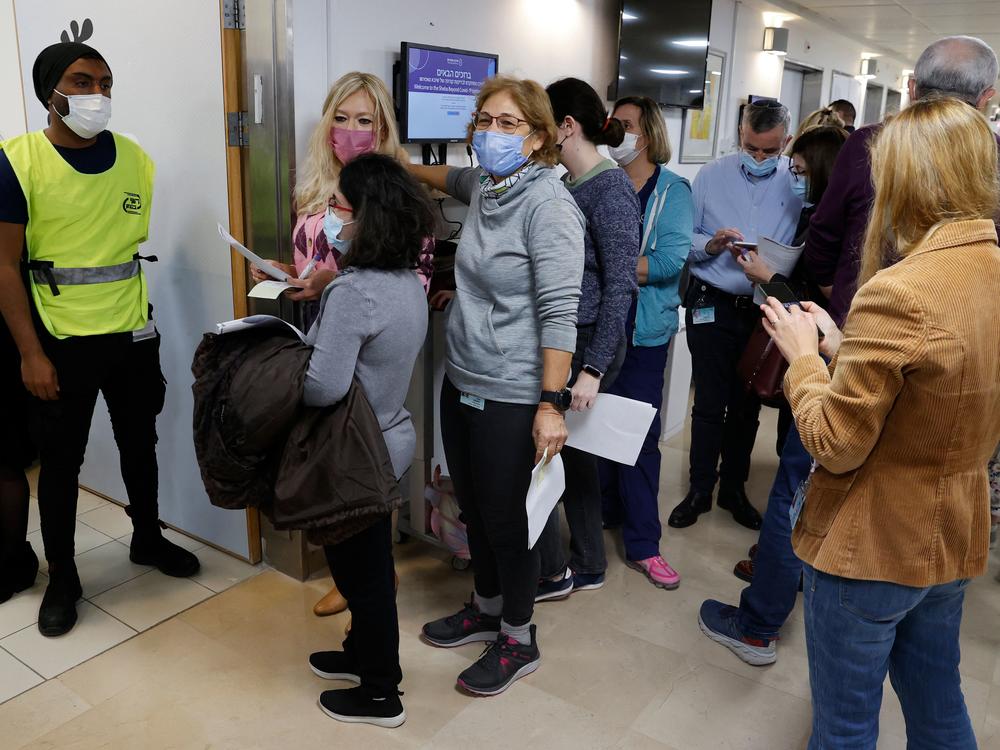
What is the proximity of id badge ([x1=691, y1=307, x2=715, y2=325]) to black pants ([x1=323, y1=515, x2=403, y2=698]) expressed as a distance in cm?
153

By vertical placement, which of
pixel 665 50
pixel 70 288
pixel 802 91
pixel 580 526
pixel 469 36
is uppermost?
pixel 802 91

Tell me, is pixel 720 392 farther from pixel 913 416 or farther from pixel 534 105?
pixel 913 416

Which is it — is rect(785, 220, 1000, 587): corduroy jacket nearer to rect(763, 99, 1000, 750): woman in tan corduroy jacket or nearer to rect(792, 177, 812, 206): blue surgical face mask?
rect(763, 99, 1000, 750): woman in tan corduroy jacket

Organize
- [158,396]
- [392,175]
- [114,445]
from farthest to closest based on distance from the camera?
[114,445], [158,396], [392,175]

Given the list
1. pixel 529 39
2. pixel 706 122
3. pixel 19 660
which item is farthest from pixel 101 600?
pixel 706 122

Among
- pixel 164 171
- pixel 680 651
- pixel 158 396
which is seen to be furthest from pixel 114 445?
pixel 680 651

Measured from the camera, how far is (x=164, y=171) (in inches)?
101

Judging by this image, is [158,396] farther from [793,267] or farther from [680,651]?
[793,267]

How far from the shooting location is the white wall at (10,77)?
2975 mm

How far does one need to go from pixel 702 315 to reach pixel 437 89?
1.37m

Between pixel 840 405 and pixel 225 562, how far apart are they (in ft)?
7.05

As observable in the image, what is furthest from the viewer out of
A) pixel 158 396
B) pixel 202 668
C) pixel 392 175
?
pixel 158 396

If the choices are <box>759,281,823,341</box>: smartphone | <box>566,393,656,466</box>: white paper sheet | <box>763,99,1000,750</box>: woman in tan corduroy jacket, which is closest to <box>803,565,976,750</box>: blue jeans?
<box>763,99,1000,750</box>: woman in tan corduroy jacket

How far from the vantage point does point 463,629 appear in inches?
90.5
